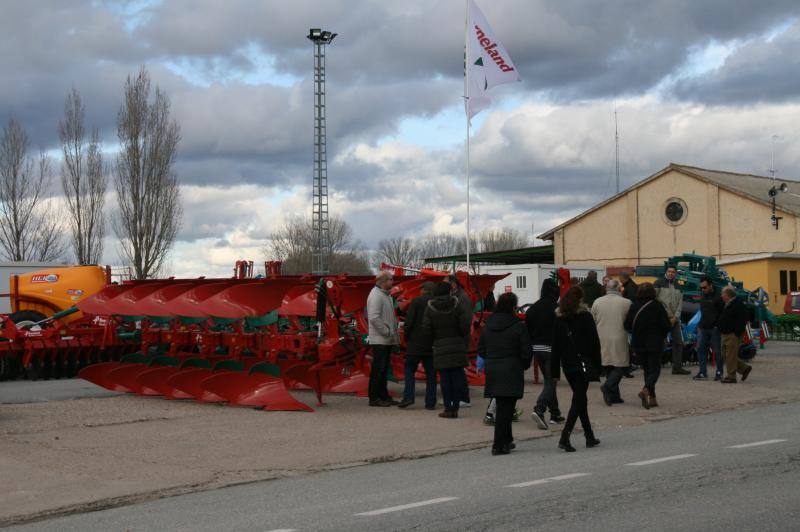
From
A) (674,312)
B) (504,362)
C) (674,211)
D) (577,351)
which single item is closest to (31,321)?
(674,312)

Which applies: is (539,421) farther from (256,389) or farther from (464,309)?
(256,389)

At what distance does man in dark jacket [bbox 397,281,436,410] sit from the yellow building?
34.3m

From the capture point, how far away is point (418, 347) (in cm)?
1400

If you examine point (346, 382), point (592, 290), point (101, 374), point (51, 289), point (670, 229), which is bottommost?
point (346, 382)

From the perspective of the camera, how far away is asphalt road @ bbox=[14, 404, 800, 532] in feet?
23.4

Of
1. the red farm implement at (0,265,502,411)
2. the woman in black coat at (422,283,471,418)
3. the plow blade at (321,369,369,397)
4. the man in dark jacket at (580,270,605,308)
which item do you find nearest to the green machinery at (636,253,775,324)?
the man in dark jacket at (580,270,605,308)

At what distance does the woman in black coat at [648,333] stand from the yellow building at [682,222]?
107ft

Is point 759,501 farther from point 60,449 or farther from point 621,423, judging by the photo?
point 60,449

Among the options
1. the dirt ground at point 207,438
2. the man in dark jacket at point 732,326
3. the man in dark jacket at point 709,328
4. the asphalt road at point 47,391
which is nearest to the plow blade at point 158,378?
the dirt ground at point 207,438

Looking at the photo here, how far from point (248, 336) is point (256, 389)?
4.06 ft

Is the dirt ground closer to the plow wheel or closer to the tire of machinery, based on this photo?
the plow wheel

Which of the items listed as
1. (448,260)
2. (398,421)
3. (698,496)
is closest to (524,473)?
(698,496)

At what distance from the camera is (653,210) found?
54.1m

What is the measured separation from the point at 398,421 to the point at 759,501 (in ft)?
20.2
